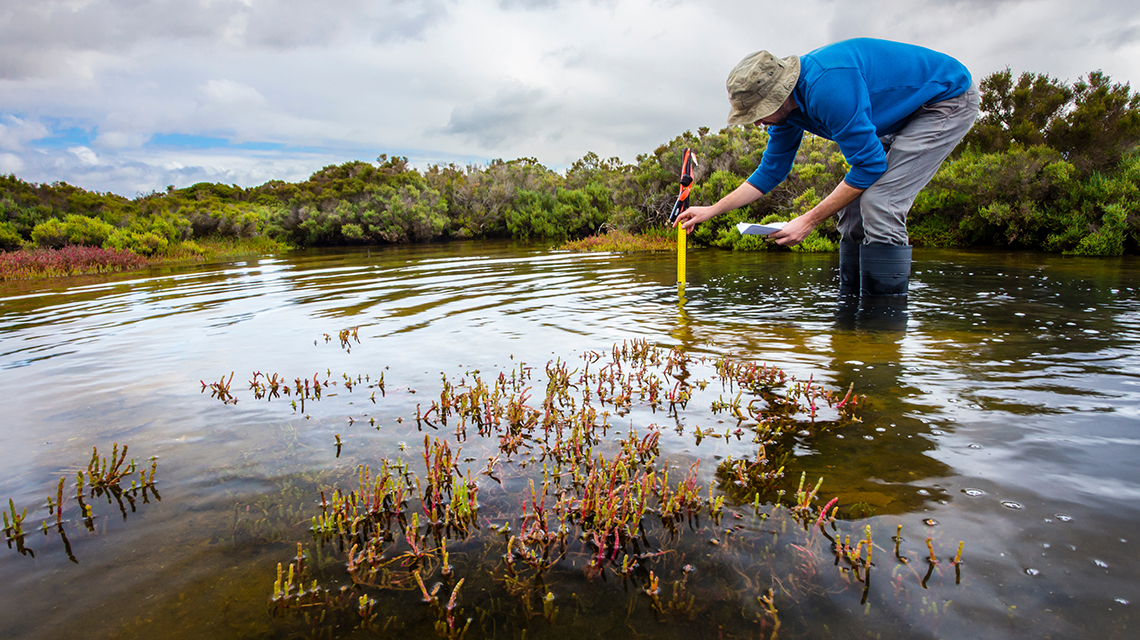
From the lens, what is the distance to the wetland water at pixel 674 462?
202 cm

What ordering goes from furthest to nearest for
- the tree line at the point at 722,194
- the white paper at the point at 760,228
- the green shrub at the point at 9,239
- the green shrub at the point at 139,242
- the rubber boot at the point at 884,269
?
the green shrub at the point at 9,239, the green shrub at the point at 139,242, the tree line at the point at 722,194, the rubber boot at the point at 884,269, the white paper at the point at 760,228

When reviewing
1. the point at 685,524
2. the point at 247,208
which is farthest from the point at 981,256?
the point at 247,208

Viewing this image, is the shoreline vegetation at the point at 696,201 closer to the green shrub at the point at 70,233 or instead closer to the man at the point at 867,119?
the green shrub at the point at 70,233

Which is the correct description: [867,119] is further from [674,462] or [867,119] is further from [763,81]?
[674,462]

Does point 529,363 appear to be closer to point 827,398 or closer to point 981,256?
point 827,398

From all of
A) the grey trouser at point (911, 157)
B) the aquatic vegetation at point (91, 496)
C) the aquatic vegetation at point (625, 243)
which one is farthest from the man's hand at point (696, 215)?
the aquatic vegetation at point (625, 243)

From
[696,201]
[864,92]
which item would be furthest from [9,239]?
[864,92]

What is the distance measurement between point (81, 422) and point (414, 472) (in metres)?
2.78

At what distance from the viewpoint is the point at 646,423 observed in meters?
3.80

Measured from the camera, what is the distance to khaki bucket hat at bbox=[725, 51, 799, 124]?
4.85m

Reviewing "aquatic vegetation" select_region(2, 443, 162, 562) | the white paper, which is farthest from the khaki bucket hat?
"aquatic vegetation" select_region(2, 443, 162, 562)

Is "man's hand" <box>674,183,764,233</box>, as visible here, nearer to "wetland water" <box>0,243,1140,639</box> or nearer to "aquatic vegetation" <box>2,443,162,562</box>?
"wetland water" <box>0,243,1140,639</box>

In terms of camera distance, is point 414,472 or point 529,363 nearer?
point 414,472

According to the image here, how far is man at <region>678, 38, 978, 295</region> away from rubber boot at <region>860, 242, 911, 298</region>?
0.04 feet
